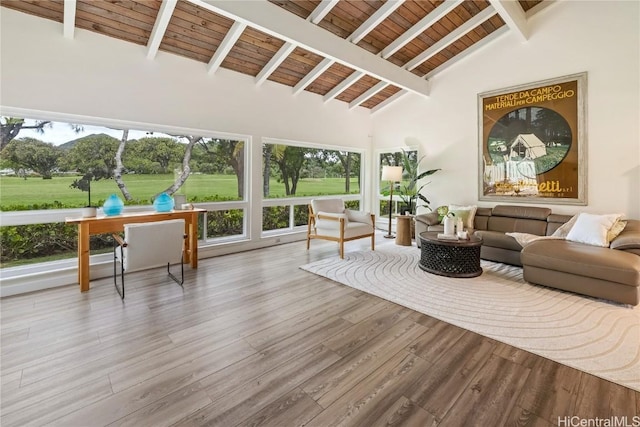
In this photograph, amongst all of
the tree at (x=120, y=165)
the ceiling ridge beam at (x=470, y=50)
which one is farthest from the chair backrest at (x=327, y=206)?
the ceiling ridge beam at (x=470, y=50)

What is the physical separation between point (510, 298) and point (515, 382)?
1515 millimetres

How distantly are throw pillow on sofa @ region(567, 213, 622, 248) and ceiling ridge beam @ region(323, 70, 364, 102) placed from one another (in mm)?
3971

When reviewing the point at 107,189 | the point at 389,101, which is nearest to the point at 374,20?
the point at 389,101

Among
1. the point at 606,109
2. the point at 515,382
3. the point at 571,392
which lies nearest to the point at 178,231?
the point at 515,382

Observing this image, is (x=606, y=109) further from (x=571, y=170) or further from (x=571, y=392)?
(x=571, y=392)

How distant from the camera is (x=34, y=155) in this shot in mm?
3439

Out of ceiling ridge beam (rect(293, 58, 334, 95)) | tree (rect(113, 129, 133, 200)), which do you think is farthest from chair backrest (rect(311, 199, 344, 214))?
tree (rect(113, 129, 133, 200))

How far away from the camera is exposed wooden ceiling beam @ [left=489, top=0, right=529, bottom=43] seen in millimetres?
4031

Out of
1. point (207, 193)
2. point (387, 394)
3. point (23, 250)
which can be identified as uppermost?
point (207, 193)

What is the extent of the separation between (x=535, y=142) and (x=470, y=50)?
6.82 ft

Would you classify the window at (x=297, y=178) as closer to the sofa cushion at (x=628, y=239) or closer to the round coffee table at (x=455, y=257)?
the round coffee table at (x=455, y=257)

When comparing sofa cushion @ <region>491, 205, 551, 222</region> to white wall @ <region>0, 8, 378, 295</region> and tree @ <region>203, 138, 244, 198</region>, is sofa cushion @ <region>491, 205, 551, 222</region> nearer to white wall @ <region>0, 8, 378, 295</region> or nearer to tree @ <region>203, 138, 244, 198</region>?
white wall @ <region>0, 8, 378, 295</region>

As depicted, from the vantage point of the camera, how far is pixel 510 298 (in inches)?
123

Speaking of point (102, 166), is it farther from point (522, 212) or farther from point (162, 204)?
point (522, 212)
